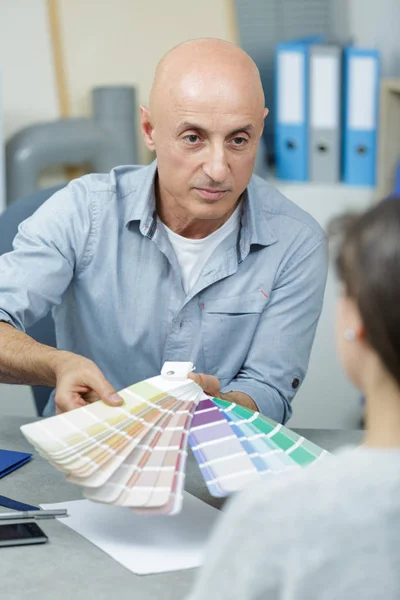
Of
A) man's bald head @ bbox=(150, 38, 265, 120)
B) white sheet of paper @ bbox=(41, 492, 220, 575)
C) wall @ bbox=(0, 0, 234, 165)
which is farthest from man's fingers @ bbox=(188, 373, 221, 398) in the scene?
wall @ bbox=(0, 0, 234, 165)

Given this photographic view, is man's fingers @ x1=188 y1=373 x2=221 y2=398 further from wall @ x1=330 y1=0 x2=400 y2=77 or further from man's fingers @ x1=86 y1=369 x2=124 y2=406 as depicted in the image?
wall @ x1=330 y1=0 x2=400 y2=77

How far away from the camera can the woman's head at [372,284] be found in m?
0.73

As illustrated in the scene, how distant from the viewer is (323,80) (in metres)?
2.88

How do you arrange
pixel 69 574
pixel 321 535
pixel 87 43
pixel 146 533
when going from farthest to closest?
pixel 87 43 < pixel 146 533 < pixel 69 574 < pixel 321 535

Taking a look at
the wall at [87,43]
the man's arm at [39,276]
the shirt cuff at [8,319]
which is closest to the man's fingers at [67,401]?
the man's arm at [39,276]

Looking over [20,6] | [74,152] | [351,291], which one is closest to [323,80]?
[74,152]

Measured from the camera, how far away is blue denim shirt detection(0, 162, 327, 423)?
67.8 inches

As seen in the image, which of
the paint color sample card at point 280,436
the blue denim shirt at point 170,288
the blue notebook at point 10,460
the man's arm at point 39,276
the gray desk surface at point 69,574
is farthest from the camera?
the blue denim shirt at point 170,288

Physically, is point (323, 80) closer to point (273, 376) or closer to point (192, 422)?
point (273, 376)

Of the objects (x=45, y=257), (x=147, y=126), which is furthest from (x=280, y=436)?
(x=147, y=126)

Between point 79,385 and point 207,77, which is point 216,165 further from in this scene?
point 79,385

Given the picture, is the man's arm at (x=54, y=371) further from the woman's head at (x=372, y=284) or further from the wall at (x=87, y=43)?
the wall at (x=87, y=43)

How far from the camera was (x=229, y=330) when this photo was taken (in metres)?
1.75

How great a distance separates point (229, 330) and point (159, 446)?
25.2 inches
